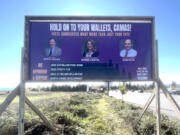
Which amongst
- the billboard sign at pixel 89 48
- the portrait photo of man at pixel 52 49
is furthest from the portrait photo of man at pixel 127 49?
the portrait photo of man at pixel 52 49

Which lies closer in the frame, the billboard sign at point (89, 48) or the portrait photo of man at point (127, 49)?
the billboard sign at point (89, 48)

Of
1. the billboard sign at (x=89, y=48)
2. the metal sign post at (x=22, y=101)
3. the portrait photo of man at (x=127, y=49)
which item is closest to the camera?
the metal sign post at (x=22, y=101)

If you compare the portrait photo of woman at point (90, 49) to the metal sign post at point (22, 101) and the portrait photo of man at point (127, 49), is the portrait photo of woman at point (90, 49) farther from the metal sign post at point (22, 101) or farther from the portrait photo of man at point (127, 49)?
the metal sign post at point (22, 101)

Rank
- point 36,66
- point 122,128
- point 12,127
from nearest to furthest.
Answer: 1. point 36,66
2. point 12,127
3. point 122,128

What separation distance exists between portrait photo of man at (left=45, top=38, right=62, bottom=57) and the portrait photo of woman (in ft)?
2.32

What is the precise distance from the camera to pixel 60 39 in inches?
137

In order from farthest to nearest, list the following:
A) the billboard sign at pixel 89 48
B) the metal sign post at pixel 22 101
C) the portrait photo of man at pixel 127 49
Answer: the portrait photo of man at pixel 127 49, the billboard sign at pixel 89 48, the metal sign post at pixel 22 101

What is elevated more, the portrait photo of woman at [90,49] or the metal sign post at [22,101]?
the portrait photo of woman at [90,49]

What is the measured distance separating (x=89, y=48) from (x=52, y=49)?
1.00m

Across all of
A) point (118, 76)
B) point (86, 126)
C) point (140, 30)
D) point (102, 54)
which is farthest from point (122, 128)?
point (140, 30)

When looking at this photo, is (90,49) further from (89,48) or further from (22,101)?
(22,101)

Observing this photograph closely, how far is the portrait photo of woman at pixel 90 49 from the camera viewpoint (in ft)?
11.5

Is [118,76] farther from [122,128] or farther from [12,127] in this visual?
[12,127]

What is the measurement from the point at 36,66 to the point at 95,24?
1962 millimetres
